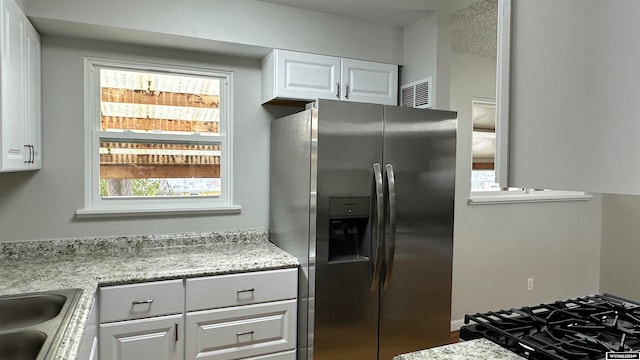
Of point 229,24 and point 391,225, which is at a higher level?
point 229,24

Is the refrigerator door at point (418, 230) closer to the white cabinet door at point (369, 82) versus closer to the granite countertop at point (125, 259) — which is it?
the white cabinet door at point (369, 82)

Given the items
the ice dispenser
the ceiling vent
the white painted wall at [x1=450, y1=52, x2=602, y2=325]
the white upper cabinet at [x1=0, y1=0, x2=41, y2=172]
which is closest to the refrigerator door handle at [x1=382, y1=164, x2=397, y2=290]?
the ice dispenser

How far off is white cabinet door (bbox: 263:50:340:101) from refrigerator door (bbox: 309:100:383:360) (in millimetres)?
508

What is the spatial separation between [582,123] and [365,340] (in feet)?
7.30

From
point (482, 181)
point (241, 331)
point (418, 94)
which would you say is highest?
point (418, 94)

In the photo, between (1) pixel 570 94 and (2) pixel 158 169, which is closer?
(1) pixel 570 94

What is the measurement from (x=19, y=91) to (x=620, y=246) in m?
5.44

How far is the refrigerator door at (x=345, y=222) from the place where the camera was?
2.37m

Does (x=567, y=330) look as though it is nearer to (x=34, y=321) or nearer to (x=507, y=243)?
(x=34, y=321)

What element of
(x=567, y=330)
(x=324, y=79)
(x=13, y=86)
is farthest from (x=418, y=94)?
(x=13, y=86)

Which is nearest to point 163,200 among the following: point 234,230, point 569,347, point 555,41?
point 234,230

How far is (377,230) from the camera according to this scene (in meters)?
2.47

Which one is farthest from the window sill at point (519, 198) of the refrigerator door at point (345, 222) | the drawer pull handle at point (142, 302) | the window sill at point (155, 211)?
the drawer pull handle at point (142, 302)

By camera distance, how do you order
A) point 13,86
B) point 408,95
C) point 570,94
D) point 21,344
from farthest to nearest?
point 408,95, point 13,86, point 21,344, point 570,94
